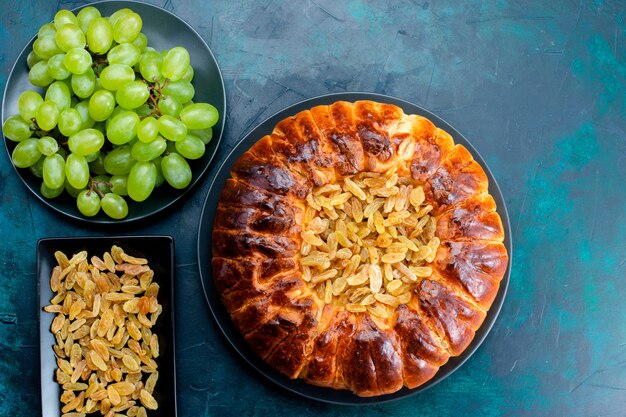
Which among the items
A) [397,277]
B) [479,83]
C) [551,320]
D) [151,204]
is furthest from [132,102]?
[551,320]

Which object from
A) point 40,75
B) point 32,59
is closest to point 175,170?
point 40,75

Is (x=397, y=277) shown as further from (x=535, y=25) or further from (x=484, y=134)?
(x=535, y=25)

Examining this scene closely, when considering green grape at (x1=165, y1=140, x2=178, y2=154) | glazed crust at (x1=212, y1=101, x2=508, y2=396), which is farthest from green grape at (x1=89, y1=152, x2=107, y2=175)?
glazed crust at (x1=212, y1=101, x2=508, y2=396)

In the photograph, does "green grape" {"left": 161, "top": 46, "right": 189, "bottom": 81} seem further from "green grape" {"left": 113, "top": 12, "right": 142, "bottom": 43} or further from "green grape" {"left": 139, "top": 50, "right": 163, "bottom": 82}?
"green grape" {"left": 113, "top": 12, "right": 142, "bottom": 43}

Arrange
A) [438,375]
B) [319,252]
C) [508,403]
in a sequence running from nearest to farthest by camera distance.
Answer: [319,252] → [438,375] → [508,403]

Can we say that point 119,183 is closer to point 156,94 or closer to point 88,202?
point 88,202

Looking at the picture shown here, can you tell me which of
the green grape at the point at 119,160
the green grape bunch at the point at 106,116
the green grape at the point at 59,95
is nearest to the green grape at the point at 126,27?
the green grape bunch at the point at 106,116
